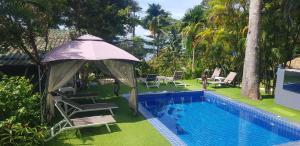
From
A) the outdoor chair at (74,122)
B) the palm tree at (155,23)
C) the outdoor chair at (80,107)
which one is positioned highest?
the palm tree at (155,23)

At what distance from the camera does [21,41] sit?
1066 centimetres

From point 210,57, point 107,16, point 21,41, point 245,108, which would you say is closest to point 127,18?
point 107,16

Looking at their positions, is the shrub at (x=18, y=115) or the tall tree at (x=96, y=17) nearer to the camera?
the shrub at (x=18, y=115)

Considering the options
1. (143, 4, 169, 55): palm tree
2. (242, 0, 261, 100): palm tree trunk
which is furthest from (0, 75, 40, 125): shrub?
(143, 4, 169, 55): palm tree

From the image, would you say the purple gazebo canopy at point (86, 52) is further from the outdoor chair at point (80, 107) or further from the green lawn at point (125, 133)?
the green lawn at point (125, 133)

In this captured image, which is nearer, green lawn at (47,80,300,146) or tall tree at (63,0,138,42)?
green lawn at (47,80,300,146)

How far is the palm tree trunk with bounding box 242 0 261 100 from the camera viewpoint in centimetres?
1259

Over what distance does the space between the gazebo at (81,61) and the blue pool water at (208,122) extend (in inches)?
88.7

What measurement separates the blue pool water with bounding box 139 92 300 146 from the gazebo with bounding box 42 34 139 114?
225 centimetres

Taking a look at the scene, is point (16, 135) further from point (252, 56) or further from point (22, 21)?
point (252, 56)

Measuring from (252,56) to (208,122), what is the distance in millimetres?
4467

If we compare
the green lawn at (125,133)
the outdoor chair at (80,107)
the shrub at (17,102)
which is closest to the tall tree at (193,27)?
the green lawn at (125,133)

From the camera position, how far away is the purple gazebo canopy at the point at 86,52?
8.76m

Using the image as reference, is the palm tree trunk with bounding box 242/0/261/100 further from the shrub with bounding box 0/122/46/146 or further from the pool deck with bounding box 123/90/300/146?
the shrub with bounding box 0/122/46/146
